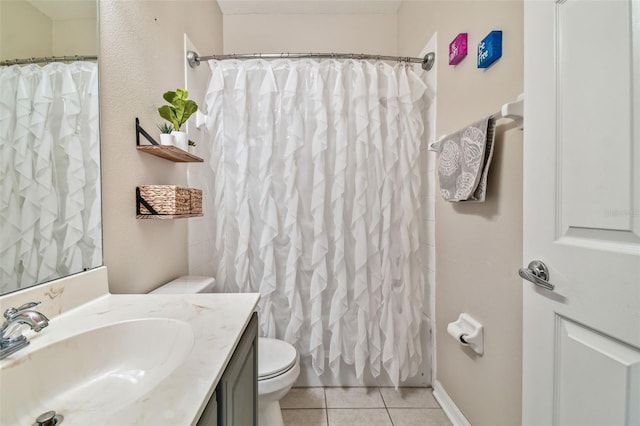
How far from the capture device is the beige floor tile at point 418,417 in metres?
1.41

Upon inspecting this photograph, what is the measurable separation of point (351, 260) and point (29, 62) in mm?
1452

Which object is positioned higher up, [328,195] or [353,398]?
[328,195]

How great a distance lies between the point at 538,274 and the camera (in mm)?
734

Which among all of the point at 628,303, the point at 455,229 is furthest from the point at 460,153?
the point at 628,303

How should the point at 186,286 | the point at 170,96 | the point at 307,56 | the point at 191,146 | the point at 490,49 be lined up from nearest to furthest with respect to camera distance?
the point at 490,49 < the point at 170,96 < the point at 186,286 < the point at 191,146 < the point at 307,56

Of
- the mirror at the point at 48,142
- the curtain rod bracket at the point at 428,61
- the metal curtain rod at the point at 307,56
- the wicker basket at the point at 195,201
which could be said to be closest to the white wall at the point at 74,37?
the mirror at the point at 48,142

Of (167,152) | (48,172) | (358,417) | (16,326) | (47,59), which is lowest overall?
(358,417)

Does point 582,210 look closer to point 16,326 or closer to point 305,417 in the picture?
point 16,326

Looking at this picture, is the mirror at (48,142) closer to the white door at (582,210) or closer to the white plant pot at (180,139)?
the white plant pot at (180,139)

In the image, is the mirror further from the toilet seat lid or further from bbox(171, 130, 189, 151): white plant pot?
the toilet seat lid

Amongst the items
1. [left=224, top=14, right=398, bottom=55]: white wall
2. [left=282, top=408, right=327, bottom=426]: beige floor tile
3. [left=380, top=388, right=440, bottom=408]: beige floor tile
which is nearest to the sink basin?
[left=282, top=408, right=327, bottom=426]: beige floor tile

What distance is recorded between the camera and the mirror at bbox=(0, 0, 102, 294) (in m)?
0.62

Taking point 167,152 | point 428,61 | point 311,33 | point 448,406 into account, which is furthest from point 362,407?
point 311,33

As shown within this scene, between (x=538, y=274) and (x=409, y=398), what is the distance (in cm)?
127
